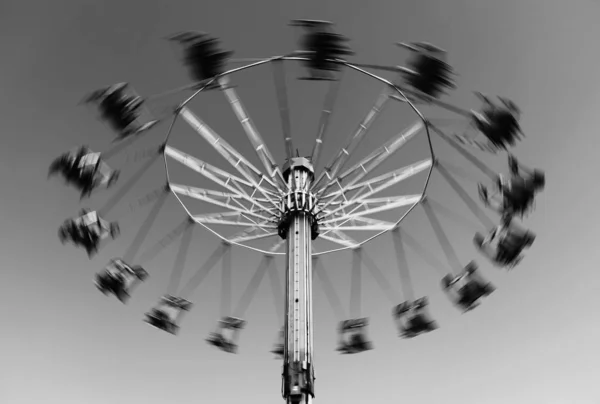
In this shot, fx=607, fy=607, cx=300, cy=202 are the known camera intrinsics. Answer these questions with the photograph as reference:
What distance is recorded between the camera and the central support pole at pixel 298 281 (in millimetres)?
22406

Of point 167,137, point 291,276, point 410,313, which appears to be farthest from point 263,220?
point 410,313

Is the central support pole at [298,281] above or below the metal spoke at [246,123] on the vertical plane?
below

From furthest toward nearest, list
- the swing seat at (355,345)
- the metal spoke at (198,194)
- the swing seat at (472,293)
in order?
the swing seat at (355,345) → the swing seat at (472,293) → the metal spoke at (198,194)

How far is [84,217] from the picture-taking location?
29.4m

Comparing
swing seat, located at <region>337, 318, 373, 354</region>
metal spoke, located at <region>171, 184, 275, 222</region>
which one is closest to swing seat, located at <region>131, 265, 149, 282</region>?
metal spoke, located at <region>171, 184, 275, 222</region>

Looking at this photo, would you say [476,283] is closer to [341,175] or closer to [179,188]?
[341,175]

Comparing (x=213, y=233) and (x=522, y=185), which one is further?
(x=213, y=233)

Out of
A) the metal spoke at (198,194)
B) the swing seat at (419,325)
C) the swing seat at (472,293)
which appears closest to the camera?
the metal spoke at (198,194)

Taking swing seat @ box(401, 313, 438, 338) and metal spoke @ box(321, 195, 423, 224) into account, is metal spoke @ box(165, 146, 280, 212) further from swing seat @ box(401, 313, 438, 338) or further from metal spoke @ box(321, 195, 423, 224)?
swing seat @ box(401, 313, 438, 338)

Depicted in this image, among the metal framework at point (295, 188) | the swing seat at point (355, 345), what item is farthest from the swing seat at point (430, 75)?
the swing seat at point (355, 345)

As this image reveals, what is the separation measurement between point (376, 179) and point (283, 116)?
5.42 metres

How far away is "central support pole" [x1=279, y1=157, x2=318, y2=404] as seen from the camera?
22.4 m

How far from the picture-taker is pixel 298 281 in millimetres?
24828

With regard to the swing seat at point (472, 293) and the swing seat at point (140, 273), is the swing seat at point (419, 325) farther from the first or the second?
the swing seat at point (140, 273)
